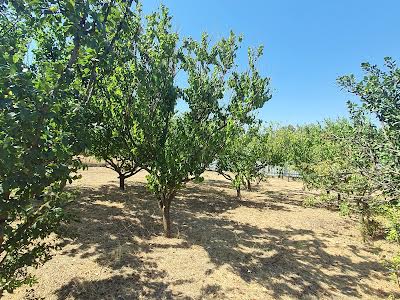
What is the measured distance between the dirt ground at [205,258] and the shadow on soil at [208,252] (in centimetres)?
3

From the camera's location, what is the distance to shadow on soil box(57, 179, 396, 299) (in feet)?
24.5

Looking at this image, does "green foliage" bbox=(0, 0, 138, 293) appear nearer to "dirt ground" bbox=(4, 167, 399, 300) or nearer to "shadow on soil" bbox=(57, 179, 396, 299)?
"dirt ground" bbox=(4, 167, 399, 300)

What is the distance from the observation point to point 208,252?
965 centimetres

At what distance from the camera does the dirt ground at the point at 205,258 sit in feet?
24.3

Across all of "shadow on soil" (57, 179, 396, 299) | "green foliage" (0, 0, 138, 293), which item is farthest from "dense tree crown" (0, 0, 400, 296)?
"shadow on soil" (57, 179, 396, 299)

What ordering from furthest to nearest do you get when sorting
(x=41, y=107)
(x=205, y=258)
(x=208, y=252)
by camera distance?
(x=208, y=252) < (x=205, y=258) < (x=41, y=107)

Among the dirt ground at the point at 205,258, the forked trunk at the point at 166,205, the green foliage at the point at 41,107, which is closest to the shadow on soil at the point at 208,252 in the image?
the dirt ground at the point at 205,258

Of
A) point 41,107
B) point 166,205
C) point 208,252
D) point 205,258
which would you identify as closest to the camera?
point 41,107

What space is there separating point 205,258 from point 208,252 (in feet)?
1.58

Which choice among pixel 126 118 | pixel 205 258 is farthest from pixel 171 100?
pixel 205 258

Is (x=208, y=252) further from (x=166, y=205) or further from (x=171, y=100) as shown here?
(x=171, y=100)

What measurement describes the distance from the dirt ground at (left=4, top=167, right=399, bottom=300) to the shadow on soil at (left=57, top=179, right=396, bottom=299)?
29 mm

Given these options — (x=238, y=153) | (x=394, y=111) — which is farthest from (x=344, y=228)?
(x=394, y=111)

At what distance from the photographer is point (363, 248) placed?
36.5ft
